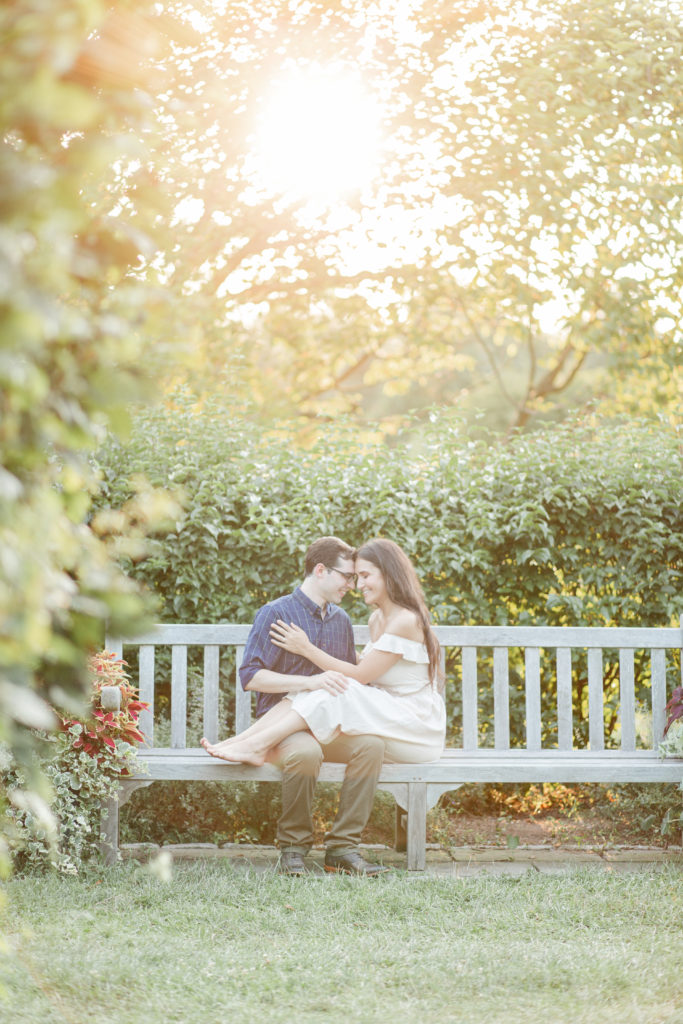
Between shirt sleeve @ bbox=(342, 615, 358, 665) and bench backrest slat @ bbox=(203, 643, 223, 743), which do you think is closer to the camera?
shirt sleeve @ bbox=(342, 615, 358, 665)

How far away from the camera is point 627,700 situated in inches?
217

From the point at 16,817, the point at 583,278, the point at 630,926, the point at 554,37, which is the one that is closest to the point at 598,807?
the point at 630,926

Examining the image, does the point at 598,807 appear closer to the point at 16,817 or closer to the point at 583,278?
the point at 16,817

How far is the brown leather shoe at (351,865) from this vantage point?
4.63m

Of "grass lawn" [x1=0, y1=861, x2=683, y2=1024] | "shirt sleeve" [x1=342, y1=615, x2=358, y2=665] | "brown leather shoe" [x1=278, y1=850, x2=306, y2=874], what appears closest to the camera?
"grass lawn" [x1=0, y1=861, x2=683, y2=1024]

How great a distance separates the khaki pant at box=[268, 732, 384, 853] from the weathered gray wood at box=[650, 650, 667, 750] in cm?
151

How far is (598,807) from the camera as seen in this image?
19.6 ft

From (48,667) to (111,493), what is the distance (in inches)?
169

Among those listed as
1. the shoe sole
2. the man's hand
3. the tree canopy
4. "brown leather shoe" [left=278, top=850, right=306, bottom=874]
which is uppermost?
the tree canopy

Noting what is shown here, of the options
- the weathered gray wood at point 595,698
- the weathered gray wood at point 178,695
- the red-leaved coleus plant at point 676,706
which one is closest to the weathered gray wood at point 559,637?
the weathered gray wood at point 595,698

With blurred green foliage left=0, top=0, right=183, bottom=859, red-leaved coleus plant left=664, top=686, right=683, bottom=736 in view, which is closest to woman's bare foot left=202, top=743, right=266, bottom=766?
red-leaved coleus plant left=664, top=686, right=683, bottom=736

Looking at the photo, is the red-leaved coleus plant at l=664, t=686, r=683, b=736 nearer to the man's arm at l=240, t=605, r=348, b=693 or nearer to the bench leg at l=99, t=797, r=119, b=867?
the man's arm at l=240, t=605, r=348, b=693

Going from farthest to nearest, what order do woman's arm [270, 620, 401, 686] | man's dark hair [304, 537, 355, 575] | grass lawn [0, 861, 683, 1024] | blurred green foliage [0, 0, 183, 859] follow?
man's dark hair [304, 537, 355, 575] → woman's arm [270, 620, 401, 686] → grass lawn [0, 861, 683, 1024] → blurred green foliage [0, 0, 183, 859]

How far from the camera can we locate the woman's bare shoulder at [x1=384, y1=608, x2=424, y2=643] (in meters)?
4.95
